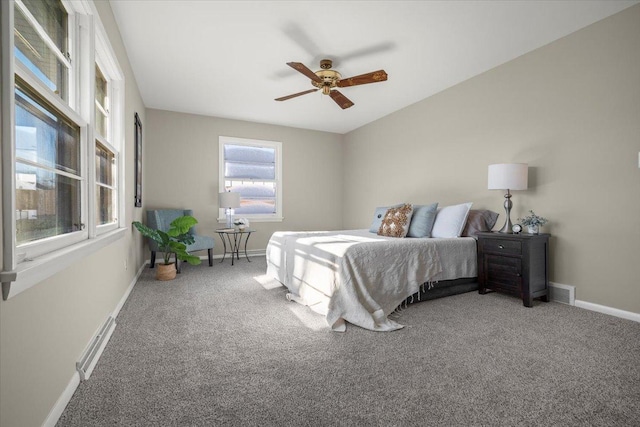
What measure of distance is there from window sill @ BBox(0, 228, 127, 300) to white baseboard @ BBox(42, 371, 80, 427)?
586 mm

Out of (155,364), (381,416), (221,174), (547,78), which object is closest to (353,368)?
(381,416)

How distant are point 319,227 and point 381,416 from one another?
5.26 meters

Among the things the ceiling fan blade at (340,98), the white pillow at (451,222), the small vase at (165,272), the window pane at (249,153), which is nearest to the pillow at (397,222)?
the white pillow at (451,222)

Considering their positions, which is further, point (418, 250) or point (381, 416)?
point (418, 250)

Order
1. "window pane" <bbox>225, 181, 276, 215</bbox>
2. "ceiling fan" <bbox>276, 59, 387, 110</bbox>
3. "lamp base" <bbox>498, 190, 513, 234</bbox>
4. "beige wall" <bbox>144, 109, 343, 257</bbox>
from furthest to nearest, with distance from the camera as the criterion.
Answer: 1. "window pane" <bbox>225, 181, 276, 215</bbox>
2. "beige wall" <bbox>144, 109, 343, 257</bbox>
3. "lamp base" <bbox>498, 190, 513, 234</bbox>
4. "ceiling fan" <bbox>276, 59, 387, 110</bbox>

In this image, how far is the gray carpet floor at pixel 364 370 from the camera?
137 cm

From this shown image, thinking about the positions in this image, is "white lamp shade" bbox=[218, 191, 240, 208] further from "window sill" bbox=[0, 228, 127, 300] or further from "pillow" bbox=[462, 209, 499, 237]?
"pillow" bbox=[462, 209, 499, 237]

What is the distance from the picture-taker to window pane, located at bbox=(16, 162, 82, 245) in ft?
3.95

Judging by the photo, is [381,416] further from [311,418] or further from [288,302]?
[288,302]

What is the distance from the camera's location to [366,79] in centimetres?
306

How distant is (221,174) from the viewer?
562 centimetres

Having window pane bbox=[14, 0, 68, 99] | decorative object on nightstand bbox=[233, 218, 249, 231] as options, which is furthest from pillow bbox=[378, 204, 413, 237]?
window pane bbox=[14, 0, 68, 99]

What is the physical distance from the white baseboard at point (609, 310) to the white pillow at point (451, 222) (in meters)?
1.23

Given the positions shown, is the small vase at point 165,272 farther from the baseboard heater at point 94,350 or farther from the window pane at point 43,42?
the window pane at point 43,42
